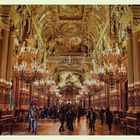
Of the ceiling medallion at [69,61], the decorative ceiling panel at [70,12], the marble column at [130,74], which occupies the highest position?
the decorative ceiling panel at [70,12]

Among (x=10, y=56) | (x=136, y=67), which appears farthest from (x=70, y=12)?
(x=136, y=67)

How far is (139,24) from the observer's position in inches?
410

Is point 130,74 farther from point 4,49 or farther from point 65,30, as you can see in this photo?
point 65,30

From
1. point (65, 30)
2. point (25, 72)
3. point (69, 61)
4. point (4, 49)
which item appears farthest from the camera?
point (69, 61)

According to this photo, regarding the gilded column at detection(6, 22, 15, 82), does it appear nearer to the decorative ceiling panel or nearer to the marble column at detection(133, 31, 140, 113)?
the marble column at detection(133, 31, 140, 113)

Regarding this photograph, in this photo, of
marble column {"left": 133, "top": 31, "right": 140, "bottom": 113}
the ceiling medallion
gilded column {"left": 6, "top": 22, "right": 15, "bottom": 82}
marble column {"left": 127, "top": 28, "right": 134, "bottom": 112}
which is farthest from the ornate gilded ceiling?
marble column {"left": 133, "top": 31, "right": 140, "bottom": 113}

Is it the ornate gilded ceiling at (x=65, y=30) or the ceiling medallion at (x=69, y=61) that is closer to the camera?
the ornate gilded ceiling at (x=65, y=30)

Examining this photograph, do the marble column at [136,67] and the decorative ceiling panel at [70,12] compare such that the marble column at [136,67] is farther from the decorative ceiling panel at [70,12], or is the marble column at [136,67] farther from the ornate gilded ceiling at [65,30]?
the decorative ceiling panel at [70,12]

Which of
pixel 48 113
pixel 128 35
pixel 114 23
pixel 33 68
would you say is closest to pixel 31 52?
pixel 33 68

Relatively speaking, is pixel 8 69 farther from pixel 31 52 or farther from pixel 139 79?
pixel 139 79

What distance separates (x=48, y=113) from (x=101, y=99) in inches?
207

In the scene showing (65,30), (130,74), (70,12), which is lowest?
(130,74)

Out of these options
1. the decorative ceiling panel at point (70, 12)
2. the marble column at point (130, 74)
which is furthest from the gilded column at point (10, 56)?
the decorative ceiling panel at point (70, 12)

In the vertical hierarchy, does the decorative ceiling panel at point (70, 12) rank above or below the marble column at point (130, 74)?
above
